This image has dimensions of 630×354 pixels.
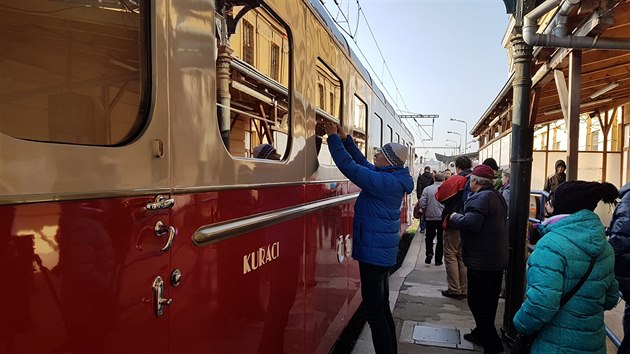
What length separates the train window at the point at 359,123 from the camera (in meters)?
4.21

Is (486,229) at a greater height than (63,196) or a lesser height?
lesser

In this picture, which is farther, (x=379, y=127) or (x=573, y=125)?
(x=379, y=127)

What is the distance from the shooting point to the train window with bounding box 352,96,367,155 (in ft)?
13.8

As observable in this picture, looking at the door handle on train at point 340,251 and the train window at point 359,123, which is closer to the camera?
the door handle on train at point 340,251

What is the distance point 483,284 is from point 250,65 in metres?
2.88

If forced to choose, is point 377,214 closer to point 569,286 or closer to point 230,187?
point 569,286

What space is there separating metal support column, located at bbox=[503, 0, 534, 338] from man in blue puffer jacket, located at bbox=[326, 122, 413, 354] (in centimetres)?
137

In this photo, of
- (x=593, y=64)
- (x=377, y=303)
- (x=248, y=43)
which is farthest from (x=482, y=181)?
(x=593, y=64)

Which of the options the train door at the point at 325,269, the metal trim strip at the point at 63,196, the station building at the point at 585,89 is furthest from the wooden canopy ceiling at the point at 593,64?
the metal trim strip at the point at 63,196

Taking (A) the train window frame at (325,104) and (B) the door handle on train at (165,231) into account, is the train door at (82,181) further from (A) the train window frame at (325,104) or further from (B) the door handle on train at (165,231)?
(A) the train window frame at (325,104)

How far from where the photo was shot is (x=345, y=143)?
339 centimetres

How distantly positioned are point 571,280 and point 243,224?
157cm

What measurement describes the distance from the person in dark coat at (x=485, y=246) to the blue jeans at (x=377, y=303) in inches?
37.6

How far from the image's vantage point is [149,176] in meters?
1.39
